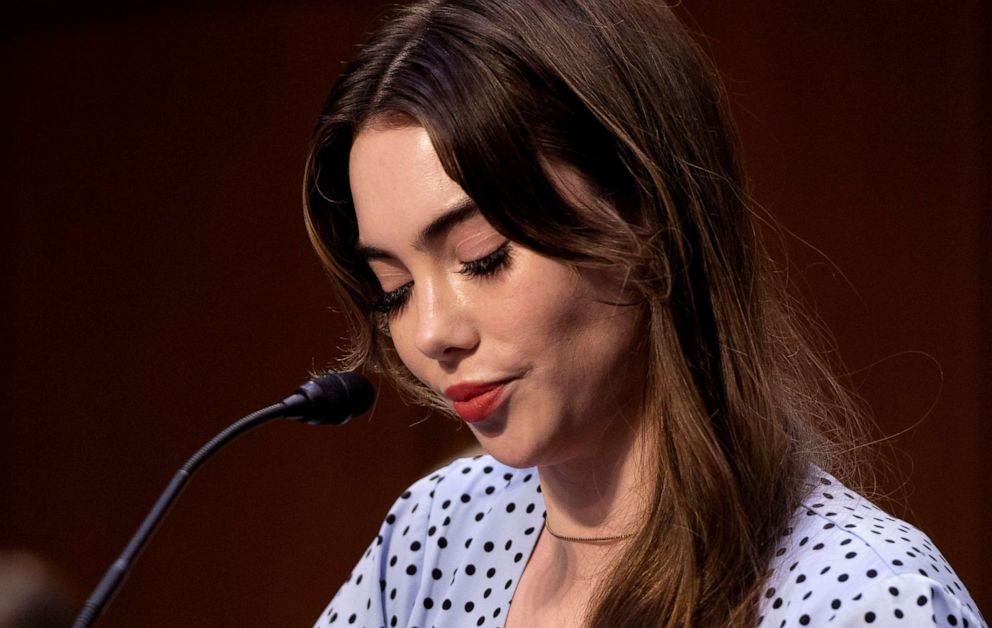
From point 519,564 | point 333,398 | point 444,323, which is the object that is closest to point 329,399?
point 333,398

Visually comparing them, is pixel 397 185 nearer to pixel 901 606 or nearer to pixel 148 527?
pixel 148 527

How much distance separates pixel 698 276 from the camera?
112 centimetres

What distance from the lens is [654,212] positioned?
110 cm

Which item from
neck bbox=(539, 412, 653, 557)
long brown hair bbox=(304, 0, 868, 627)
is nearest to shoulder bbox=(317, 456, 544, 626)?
neck bbox=(539, 412, 653, 557)

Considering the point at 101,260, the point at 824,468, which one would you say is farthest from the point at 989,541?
the point at 101,260

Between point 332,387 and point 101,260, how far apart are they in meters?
1.86

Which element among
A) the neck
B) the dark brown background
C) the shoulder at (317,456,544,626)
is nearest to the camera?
the neck

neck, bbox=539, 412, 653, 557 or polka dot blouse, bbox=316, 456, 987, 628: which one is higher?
neck, bbox=539, 412, 653, 557

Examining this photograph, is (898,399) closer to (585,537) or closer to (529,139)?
(585,537)

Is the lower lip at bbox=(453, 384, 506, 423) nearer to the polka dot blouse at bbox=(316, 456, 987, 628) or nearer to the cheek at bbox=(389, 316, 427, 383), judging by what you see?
the cheek at bbox=(389, 316, 427, 383)

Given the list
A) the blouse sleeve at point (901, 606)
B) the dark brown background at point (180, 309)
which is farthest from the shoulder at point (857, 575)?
the dark brown background at point (180, 309)

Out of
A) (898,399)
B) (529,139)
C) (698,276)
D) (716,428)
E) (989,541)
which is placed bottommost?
(989,541)

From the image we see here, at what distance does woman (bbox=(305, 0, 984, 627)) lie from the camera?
3.50 ft

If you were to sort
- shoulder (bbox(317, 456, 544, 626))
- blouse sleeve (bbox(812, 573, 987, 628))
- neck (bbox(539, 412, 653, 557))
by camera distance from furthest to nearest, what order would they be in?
1. shoulder (bbox(317, 456, 544, 626))
2. neck (bbox(539, 412, 653, 557))
3. blouse sleeve (bbox(812, 573, 987, 628))
